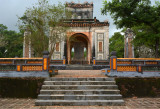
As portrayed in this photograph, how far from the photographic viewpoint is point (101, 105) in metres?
6.10

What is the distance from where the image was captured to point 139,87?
7.52m

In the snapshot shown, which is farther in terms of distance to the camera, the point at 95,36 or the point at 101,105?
the point at 95,36

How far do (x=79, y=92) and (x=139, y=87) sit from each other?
11.7 feet

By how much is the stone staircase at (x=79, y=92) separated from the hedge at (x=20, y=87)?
0.65 metres

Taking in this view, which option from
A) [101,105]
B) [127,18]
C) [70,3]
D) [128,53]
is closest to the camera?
[101,105]

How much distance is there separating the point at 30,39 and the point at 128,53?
12375 mm

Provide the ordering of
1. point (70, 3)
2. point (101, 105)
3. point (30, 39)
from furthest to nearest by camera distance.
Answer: point (70, 3), point (30, 39), point (101, 105)

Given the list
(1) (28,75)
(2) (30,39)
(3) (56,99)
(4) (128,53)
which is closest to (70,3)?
(4) (128,53)

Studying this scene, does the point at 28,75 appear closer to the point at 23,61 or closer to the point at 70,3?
the point at 23,61

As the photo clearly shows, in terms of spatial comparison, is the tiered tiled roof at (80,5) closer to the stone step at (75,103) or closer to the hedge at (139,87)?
the hedge at (139,87)

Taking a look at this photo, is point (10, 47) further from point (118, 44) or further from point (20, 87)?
point (20, 87)

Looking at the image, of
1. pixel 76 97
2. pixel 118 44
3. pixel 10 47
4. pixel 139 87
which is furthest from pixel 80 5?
pixel 76 97

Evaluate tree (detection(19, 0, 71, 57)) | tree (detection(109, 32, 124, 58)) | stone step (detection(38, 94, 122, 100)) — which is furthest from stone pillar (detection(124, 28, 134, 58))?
tree (detection(109, 32, 124, 58))

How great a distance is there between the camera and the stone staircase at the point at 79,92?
6.13 metres
